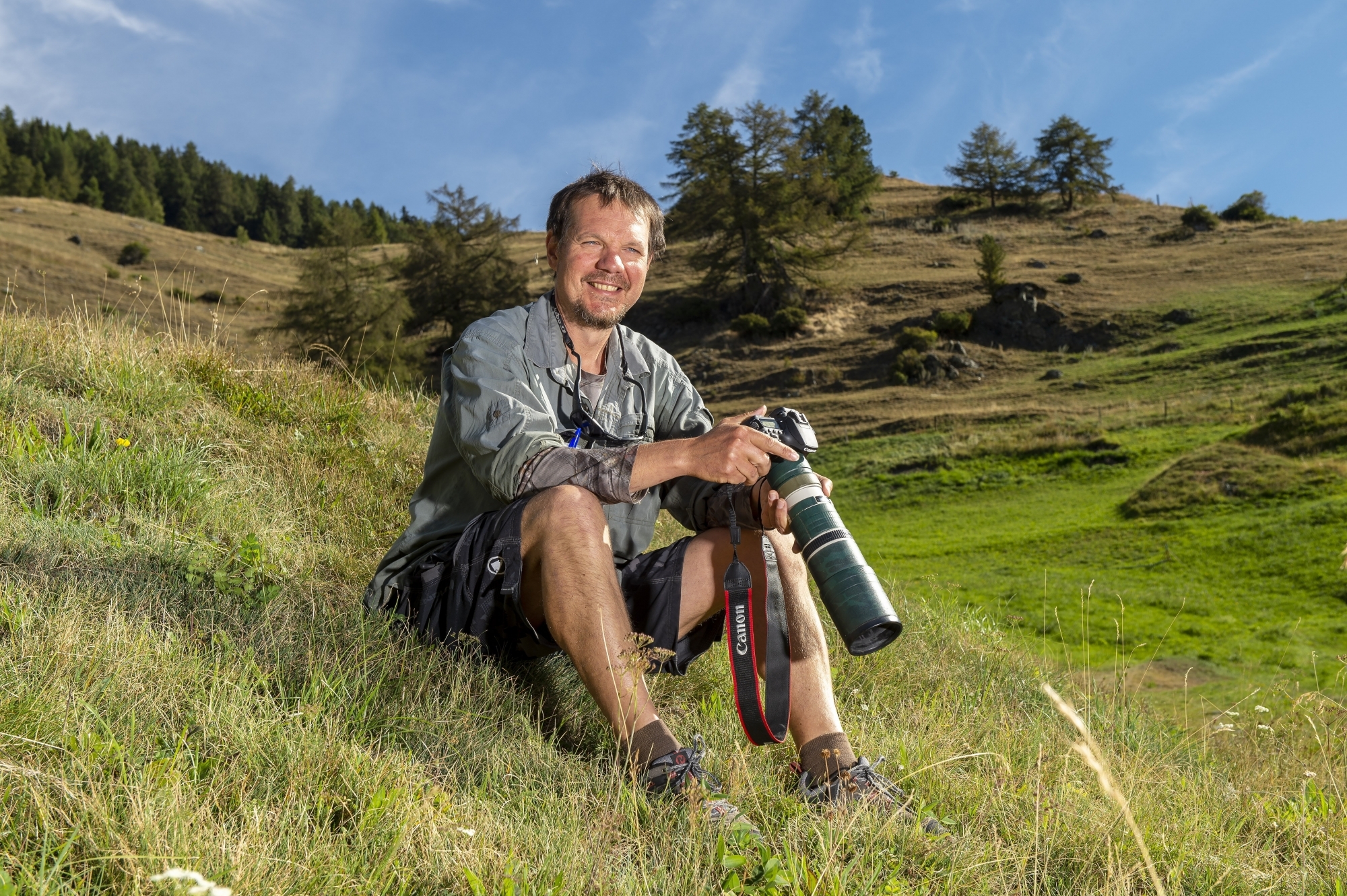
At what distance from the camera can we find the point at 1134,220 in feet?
216

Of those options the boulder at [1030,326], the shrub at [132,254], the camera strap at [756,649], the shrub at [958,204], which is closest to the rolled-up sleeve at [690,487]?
the camera strap at [756,649]

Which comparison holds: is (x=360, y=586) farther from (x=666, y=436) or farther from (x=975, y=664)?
(x=975, y=664)

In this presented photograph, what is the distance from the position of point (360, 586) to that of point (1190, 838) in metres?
2.77

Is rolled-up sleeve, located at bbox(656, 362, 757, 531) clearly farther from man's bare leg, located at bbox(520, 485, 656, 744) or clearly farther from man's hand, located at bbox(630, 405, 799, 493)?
man's bare leg, located at bbox(520, 485, 656, 744)

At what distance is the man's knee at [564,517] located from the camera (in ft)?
7.45

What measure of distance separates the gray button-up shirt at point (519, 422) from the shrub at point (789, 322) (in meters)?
49.7

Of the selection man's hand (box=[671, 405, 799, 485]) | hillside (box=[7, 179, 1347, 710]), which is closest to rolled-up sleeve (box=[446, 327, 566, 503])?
man's hand (box=[671, 405, 799, 485])

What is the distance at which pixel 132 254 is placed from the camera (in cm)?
5491

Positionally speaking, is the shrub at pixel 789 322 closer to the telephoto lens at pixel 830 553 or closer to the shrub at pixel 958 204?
the shrub at pixel 958 204

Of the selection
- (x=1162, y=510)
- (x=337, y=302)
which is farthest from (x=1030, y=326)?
(x=337, y=302)

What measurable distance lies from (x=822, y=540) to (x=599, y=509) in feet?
1.92

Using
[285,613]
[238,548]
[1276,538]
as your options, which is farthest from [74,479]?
[1276,538]

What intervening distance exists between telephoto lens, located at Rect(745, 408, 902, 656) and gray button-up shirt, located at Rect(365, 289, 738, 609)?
41 cm

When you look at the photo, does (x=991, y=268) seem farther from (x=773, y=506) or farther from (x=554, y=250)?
(x=773, y=506)
